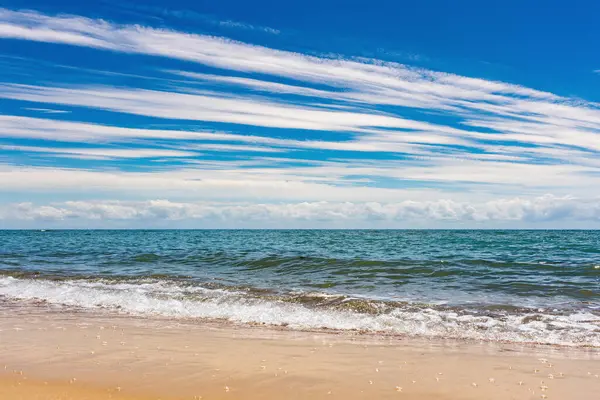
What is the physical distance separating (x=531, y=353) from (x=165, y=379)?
634cm

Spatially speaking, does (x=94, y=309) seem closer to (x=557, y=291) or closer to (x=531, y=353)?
(x=531, y=353)

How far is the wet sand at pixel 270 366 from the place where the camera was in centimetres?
645

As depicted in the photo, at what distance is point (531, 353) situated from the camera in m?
8.83

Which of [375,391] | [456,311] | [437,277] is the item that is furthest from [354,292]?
[375,391]

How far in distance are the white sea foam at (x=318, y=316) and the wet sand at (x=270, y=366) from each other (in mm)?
1024

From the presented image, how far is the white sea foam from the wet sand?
1.02 meters

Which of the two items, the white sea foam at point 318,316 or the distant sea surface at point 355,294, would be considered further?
the distant sea surface at point 355,294

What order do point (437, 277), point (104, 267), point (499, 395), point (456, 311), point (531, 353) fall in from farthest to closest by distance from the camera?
1. point (104, 267)
2. point (437, 277)
3. point (456, 311)
4. point (531, 353)
5. point (499, 395)

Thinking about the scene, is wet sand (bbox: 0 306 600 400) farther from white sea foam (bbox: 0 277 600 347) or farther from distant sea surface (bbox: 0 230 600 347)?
distant sea surface (bbox: 0 230 600 347)

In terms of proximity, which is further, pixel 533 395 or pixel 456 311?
pixel 456 311

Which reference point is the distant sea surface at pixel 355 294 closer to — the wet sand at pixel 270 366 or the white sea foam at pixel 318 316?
the white sea foam at pixel 318 316

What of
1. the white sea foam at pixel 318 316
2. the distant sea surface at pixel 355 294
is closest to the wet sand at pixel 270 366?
the white sea foam at pixel 318 316

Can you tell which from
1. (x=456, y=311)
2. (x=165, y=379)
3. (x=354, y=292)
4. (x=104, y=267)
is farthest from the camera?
(x=104, y=267)

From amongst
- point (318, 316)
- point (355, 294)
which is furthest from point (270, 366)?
point (355, 294)
